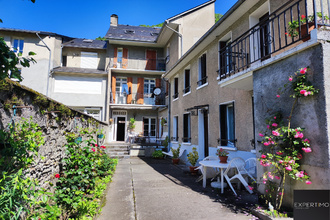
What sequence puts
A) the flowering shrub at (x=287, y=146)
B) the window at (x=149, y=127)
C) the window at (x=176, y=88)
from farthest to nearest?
the window at (x=149, y=127) → the window at (x=176, y=88) → the flowering shrub at (x=287, y=146)

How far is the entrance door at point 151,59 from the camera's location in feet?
61.4

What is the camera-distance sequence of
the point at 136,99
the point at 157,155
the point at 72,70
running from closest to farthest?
1. the point at 157,155
2. the point at 72,70
3. the point at 136,99

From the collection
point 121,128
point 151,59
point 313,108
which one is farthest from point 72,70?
point 313,108

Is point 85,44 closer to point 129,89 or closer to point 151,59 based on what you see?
point 129,89

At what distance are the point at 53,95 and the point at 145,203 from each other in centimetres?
1538

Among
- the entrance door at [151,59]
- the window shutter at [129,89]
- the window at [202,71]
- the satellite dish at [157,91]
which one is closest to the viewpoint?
the window at [202,71]

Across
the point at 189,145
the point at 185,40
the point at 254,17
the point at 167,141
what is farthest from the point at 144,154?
the point at 254,17

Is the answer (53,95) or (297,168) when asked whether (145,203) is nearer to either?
(297,168)

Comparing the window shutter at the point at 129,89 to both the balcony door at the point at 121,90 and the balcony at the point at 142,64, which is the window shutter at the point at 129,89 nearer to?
the balcony door at the point at 121,90

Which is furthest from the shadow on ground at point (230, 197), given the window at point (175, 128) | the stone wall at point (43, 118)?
the window at point (175, 128)

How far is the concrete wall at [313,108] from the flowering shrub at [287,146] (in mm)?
91

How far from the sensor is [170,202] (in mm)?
4617

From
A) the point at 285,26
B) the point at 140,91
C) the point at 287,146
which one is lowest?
the point at 287,146

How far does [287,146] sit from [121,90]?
15796mm
